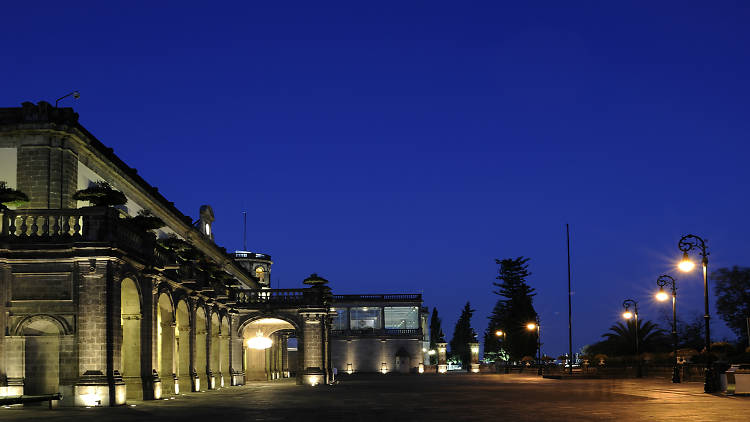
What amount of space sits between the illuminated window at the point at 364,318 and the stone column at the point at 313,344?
5592cm

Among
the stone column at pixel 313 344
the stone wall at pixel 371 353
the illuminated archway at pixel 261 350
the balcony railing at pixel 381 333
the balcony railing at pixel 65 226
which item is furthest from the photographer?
the stone wall at pixel 371 353

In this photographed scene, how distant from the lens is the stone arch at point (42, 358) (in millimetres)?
29656

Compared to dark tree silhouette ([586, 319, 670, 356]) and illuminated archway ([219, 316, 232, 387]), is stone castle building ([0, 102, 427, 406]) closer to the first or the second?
illuminated archway ([219, 316, 232, 387])

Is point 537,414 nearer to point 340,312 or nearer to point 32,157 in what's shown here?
point 32,157

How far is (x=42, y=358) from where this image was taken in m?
30.4

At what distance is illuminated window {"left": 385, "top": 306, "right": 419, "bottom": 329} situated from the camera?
114 metres

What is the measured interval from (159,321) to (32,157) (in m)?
9.44

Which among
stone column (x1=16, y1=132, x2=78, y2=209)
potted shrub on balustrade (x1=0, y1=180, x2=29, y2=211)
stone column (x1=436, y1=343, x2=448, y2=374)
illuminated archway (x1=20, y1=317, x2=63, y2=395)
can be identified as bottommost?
stone column (x1=436, y1=343, x2=448, y2=374)

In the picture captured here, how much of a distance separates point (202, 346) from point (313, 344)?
448 inches

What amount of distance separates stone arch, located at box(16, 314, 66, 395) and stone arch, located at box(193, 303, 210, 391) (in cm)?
1659

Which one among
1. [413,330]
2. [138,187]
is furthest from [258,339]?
[413,330]

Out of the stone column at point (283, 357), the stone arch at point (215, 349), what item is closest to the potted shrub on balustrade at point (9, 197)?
the stone arch at point (215, 349)

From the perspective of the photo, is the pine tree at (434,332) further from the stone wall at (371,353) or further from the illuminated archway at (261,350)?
the illuminated archway at (261,350)

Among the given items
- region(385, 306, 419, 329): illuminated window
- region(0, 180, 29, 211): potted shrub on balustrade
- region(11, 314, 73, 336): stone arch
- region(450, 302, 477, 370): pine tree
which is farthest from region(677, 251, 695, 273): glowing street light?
region(450, 302, 477, 370): pine tree
